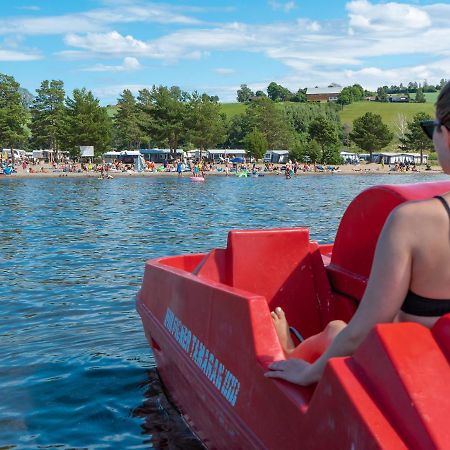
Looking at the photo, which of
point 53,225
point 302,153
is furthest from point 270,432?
point 302,153

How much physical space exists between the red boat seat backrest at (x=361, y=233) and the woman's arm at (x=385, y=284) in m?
1.56

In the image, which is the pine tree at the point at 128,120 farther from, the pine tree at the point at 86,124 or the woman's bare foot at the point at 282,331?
the woman's bare foot at the point at 282,331

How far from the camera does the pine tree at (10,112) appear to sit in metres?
75.3

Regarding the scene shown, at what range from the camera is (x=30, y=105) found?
9112 centimetres

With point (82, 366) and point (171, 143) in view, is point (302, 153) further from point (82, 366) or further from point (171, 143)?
point (82, 366)

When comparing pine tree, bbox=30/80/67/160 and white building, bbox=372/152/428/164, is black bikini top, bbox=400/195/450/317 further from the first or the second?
white building, bbox=372/152/428/164

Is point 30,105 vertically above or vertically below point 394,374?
above

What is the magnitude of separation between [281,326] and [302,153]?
285ft

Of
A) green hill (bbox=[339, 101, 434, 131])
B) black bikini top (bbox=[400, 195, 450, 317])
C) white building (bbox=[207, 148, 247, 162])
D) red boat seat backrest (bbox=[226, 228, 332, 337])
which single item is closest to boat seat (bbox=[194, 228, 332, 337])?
red boat seat backrest (bbox=[226, 228, 332, 337])

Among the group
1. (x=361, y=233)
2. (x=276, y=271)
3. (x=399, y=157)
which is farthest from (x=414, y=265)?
(x=399, y=157)

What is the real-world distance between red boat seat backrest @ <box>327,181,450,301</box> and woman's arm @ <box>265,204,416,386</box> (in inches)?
61.4

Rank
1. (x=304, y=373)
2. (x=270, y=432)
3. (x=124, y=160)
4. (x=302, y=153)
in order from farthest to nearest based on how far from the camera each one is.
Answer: (x=124, y=160) < (x=302, y=153) < (x=270, y=432) < (x=304, y=373)

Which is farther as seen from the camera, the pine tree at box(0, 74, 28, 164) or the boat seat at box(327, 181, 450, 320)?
the pine tree at box(0, 74, 28, 164)

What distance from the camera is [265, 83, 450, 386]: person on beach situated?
2303mm
